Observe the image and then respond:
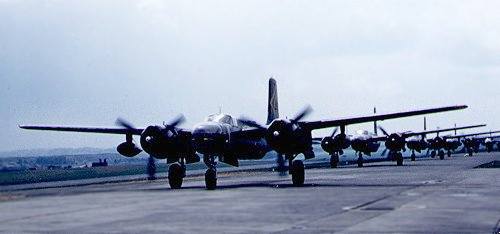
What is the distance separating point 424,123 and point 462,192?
97253 millimetres

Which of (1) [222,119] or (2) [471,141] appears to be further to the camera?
(2) [471,141]

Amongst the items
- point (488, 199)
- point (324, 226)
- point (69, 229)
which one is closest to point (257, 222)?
point (324, 226)

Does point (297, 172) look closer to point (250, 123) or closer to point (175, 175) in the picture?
point (250, 123)

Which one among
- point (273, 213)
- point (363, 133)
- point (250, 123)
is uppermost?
point (363, 133)

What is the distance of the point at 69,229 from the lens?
1641cm

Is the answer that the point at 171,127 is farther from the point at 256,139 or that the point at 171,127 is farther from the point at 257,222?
the point at 257,222

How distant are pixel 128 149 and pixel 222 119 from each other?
630 centimetres

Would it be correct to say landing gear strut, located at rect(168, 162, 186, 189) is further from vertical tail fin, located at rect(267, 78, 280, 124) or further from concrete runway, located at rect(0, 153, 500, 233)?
vertical tail fin, located at rect(267, 78, 280, 124)

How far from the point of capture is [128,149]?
37.9 meters

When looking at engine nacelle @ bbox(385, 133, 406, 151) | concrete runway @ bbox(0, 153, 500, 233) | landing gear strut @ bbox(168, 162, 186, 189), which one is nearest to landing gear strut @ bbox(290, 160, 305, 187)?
landing gear strut @ bbox(168, 162, 186, 189)

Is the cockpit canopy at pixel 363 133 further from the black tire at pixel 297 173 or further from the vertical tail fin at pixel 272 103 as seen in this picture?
the black tire at pixel 297 173

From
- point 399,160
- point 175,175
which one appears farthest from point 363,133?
point 175,175

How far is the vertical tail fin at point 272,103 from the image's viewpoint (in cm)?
4603

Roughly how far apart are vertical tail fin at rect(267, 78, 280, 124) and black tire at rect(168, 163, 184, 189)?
11.6m
